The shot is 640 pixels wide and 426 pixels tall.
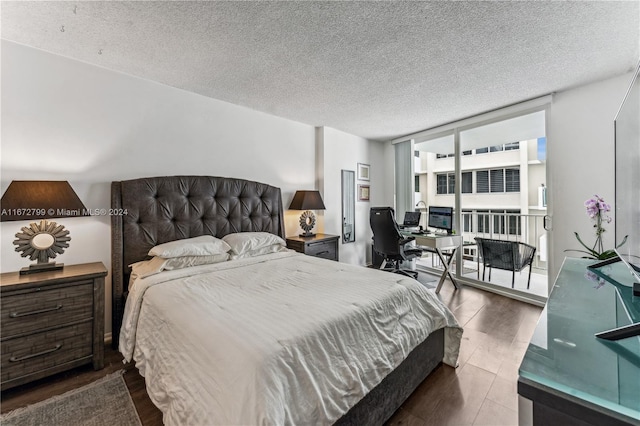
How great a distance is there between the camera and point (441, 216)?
3936 millimetres

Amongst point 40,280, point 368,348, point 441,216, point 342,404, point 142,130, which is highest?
point 142,130

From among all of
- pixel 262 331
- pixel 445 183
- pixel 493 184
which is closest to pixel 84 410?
pixel 262 331

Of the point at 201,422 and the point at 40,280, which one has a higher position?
the point at 40,280

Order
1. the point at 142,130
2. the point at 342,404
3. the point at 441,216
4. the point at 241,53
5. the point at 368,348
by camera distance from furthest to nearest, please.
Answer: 1. the point at 441,216
2. the point at 142,130
3. the point at 241,53
4. the point at 368,348
5. the point at 342,404

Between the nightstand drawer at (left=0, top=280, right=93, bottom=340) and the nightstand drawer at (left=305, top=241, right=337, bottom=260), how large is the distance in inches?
81.9

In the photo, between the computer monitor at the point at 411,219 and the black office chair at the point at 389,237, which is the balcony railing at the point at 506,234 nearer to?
the computer monitor at the point at 411,219

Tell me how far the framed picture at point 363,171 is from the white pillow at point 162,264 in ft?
10.2

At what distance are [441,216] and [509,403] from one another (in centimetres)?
269

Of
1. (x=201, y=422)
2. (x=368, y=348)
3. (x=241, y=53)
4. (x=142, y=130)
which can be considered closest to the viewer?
(x=201, y=422)

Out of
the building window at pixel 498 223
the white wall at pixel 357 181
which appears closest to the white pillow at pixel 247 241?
the white wall at pixel 357 181

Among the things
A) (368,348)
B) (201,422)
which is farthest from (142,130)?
(368,348)

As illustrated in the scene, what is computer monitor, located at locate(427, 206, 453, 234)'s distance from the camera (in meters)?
3.82

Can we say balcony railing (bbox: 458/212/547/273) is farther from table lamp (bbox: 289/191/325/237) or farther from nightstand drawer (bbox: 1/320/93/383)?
nightstand drawer (bbox: 1/320/93/383)

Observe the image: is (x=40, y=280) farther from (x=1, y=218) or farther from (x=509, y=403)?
(x=509, y=403)
